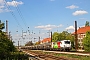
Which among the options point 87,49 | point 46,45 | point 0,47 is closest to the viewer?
point 0,47

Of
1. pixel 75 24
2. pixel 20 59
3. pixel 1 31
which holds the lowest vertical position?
pixel 20 59

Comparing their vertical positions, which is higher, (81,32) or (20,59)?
(81,32)

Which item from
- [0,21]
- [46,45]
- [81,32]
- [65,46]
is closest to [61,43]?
[65,46]

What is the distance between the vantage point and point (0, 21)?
30.5m

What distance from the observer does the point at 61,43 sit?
69062 mm

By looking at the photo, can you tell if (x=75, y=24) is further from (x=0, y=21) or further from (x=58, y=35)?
(x=58, y=35)

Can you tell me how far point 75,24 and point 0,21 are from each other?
46376 mm

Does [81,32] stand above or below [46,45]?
above

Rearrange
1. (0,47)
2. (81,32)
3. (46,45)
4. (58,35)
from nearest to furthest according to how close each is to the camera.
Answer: (0,47), (46,45), (58,35), (81,32)

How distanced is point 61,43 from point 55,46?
28.4 feet

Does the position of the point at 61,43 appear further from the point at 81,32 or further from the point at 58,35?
the point at 81,32

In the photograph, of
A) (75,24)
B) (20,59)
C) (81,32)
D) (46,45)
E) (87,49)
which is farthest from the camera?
(81,32)

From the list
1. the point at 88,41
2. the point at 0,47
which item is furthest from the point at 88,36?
the point at 0,47

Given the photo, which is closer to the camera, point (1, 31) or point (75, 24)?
point (1, 31)
